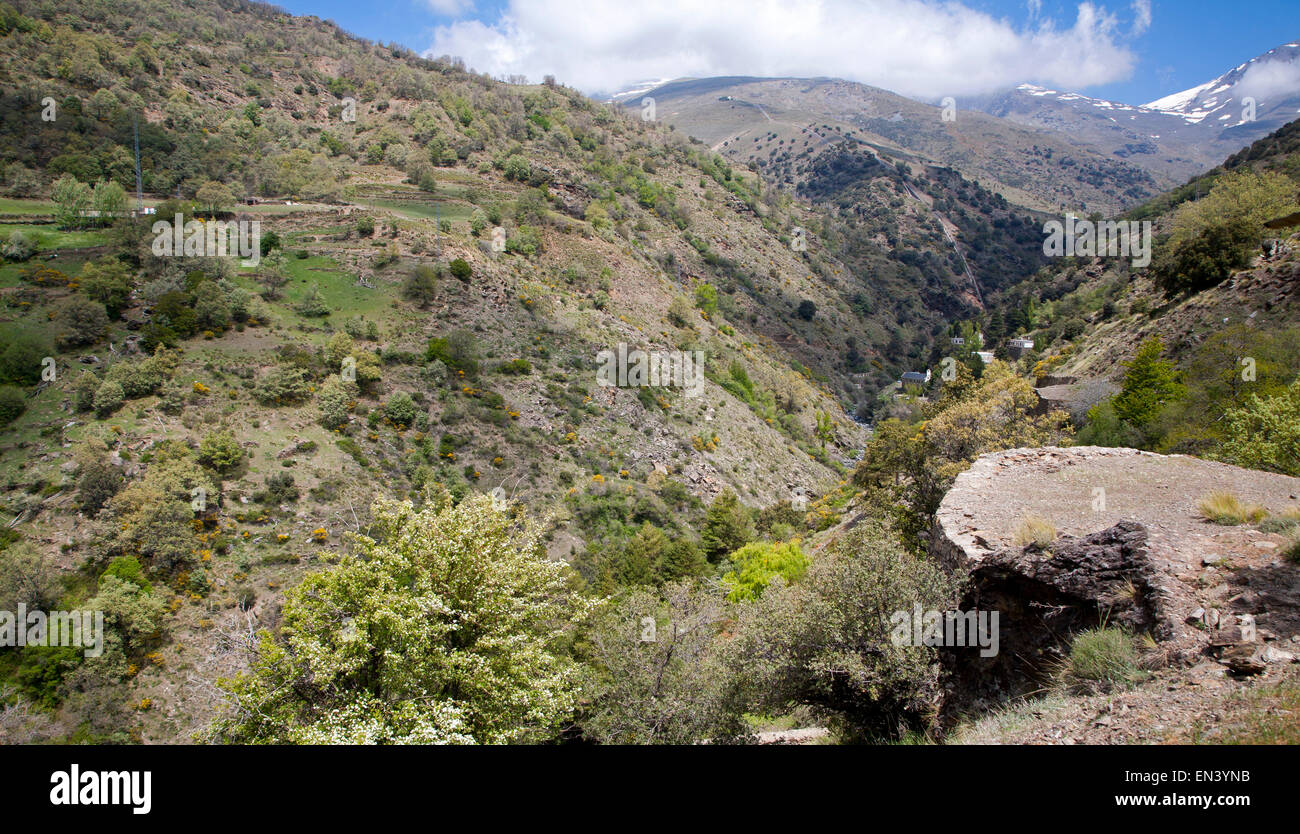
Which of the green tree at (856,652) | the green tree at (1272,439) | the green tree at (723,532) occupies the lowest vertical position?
the green tree at (723,532)

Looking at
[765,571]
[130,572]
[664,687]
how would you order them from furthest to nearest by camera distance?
[765,571] → [130,572] → [664,687]

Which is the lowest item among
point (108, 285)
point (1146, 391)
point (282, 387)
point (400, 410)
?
point (400, 410)

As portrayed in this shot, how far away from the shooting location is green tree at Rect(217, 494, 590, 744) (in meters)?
7.93

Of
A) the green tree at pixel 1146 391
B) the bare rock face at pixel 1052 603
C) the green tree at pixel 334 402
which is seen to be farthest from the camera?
the green tree at pixel 334 402

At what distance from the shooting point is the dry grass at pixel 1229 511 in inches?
331

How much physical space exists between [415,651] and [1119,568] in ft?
33.0

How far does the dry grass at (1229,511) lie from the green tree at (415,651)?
1032 centimetres

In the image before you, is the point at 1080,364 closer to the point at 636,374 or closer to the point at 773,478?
the point at 773,478

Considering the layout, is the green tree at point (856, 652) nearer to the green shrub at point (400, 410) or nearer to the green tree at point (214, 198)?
the green shrub at point (400, 410)

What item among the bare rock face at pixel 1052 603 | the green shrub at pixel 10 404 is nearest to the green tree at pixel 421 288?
the green shrub at pixel 10 404

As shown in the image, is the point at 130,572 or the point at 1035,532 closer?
the point at 1035,532

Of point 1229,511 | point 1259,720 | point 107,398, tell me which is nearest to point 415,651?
point 1259,720

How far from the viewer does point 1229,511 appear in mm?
8469

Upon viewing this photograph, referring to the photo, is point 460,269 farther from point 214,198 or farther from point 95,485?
point 95,485
